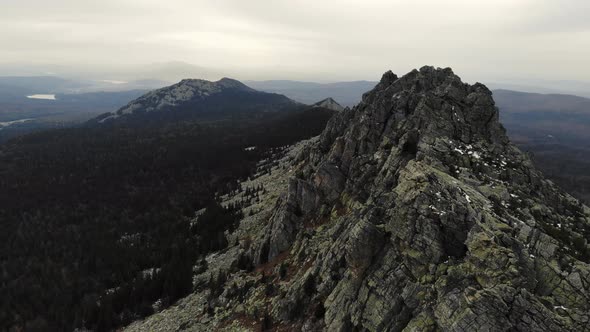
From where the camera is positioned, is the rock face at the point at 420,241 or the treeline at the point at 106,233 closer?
the rock face at the point at 420,241

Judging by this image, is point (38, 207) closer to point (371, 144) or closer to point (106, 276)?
point (106, 276)

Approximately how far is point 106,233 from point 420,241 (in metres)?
107

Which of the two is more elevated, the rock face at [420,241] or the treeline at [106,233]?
the rock face at [420,241]

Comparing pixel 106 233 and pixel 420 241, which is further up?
pixel 420 241

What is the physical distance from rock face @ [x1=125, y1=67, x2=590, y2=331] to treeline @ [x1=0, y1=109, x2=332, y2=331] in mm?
17198

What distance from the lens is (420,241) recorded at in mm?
29141

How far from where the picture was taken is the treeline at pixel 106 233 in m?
64.7

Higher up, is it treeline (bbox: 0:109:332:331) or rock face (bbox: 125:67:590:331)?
rock face (bbox: 125:67:590:331)

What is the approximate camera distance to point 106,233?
10794 centimetres

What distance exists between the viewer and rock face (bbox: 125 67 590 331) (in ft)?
79.9

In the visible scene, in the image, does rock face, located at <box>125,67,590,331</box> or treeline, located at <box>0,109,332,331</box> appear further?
treeline, located at <box>0,109,332,331</box>

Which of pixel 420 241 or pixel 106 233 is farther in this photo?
pixel 106 233

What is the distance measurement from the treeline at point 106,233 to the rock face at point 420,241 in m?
17.2

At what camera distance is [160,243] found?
303ft
